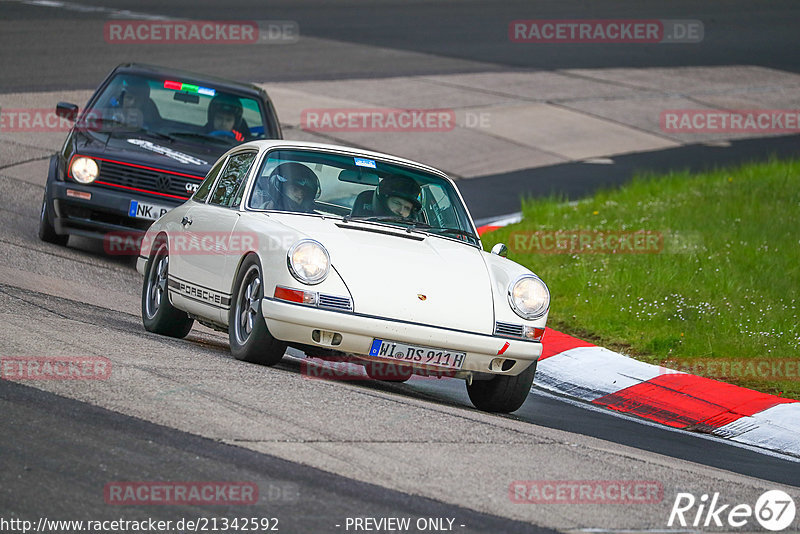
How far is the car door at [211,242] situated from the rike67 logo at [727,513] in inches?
128

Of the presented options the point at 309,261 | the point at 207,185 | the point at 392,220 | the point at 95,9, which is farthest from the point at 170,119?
the point at 95,9

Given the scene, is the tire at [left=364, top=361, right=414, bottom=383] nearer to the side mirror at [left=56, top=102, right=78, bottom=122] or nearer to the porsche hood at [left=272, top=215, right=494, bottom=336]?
the porsche hood at [left=272, top=215, right=494, bottom=336]

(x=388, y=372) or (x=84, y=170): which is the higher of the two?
(x=84, y=170)

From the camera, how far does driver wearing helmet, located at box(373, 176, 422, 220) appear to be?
809 cm

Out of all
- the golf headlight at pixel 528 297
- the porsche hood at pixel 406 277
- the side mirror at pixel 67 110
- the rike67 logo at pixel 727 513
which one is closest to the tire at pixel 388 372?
the porsche hood at pixel 406 277

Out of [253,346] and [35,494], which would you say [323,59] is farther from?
[35,494]

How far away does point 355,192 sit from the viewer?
815cm

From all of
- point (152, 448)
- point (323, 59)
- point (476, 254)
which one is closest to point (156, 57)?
point (323, 59)

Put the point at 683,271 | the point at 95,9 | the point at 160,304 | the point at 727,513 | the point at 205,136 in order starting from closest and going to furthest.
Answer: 1. the point at 727,513
2. the point at 160,304
3. the point at 683,271
4. the point at 205,136
5. the point at 95,9

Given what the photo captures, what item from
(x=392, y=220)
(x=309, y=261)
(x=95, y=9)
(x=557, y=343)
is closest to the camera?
(x=309, y=261)

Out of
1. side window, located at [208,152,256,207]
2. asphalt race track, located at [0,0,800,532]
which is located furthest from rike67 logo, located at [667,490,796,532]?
side window, located at [208,152,256,207]

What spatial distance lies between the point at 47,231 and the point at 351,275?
557 cm

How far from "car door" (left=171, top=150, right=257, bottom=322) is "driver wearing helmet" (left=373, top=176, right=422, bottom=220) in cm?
90

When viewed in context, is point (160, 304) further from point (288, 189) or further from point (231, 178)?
point (288, 189)
